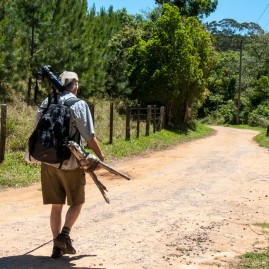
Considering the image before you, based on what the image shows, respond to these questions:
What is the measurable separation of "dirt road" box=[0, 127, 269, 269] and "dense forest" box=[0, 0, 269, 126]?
26.1ft

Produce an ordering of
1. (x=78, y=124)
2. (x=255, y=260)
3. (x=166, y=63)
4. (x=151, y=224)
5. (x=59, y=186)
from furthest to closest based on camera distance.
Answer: (x=166, y=63), (x=151, y=224), (x=255, y=260), (x=59, y=186), (x=78, y=124)

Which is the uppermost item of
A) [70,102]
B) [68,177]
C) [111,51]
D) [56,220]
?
[111,51]

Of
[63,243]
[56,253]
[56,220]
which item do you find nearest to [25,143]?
[56,220]

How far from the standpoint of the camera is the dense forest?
1780 centimetres

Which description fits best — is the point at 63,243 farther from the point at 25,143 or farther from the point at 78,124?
the point at 25,143

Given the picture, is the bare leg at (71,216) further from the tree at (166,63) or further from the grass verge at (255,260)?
the tree at (166,63)

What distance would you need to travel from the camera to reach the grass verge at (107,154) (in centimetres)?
943

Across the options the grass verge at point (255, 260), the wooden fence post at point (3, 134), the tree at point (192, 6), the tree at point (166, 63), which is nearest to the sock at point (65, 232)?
the grass verge at point (255, 260)

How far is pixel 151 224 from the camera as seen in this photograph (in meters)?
6.25

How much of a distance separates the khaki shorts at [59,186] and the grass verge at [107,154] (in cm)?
459

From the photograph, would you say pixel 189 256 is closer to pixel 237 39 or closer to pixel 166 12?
pixel 166 12

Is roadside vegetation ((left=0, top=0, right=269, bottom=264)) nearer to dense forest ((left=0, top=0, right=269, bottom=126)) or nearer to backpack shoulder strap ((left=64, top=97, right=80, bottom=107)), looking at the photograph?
dense forest ((left=0, top=0, right=269, bottom=126))

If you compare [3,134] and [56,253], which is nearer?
[56,253]

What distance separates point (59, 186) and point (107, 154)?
9.13 m
